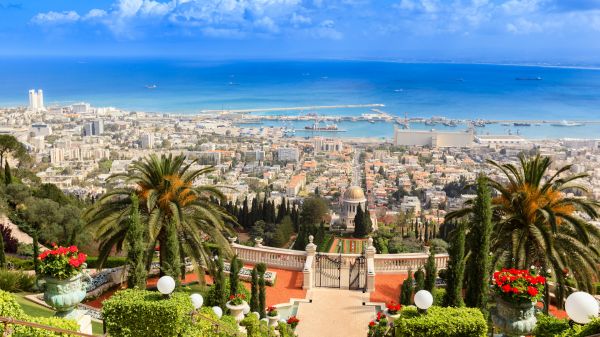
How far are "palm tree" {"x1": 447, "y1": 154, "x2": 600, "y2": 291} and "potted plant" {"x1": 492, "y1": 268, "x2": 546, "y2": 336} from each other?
345 cm

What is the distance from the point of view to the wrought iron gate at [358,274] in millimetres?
11766

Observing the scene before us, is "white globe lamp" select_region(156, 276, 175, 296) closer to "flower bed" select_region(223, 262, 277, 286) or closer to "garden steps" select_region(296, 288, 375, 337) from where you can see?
"garden steps" select_region(296, 288, 375, 337)

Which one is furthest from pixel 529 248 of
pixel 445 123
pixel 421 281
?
pixel 445 123

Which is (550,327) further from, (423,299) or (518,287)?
(423,299)

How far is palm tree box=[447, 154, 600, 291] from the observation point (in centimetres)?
842

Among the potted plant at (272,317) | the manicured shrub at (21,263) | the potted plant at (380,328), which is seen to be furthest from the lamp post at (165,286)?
the manicured shrub at (21,263)

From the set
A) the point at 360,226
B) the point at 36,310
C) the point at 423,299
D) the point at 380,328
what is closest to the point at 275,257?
the point at 380,328

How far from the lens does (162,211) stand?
922 cm

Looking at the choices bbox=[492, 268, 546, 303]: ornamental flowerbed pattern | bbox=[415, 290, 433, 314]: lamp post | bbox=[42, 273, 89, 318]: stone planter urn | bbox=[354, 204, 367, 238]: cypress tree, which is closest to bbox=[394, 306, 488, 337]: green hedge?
bbox=[415, 290, 433, 314]: lamp post

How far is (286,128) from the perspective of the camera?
8619 cm

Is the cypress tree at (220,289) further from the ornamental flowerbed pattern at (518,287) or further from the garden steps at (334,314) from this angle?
the ornamental flowerbed pattern at (518,287)

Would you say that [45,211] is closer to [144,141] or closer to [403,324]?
[403,324]

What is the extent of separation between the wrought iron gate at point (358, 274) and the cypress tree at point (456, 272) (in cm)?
358

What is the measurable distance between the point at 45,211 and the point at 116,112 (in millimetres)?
83817
